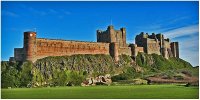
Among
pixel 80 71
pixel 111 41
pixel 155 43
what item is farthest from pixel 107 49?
pixel 155 43

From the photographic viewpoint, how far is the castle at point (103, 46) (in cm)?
4975

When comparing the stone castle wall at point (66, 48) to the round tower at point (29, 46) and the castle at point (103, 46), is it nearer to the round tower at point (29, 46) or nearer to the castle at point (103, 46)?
the castle at point (103, 46)

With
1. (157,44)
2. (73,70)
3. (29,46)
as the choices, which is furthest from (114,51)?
(29,46)

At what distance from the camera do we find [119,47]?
63.8 metres

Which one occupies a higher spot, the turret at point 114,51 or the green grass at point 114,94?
the turret at point 114,51

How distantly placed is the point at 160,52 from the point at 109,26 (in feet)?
44.6

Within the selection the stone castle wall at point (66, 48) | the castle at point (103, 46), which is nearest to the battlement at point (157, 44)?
the castle at point (103, 46)

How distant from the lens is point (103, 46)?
60.5 m

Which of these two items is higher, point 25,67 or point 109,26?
point 109,26

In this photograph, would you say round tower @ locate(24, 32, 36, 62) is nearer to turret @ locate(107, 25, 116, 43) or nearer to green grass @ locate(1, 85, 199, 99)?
turret @ locate(107, 25, 116, 43)

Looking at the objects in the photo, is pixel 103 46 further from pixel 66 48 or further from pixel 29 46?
pixel 29 46

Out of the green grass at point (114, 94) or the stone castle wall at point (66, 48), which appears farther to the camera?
the stone castle wall at point (66, 48)

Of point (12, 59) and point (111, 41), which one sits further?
point (111, 41)

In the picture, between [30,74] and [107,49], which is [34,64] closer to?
[30,74]
